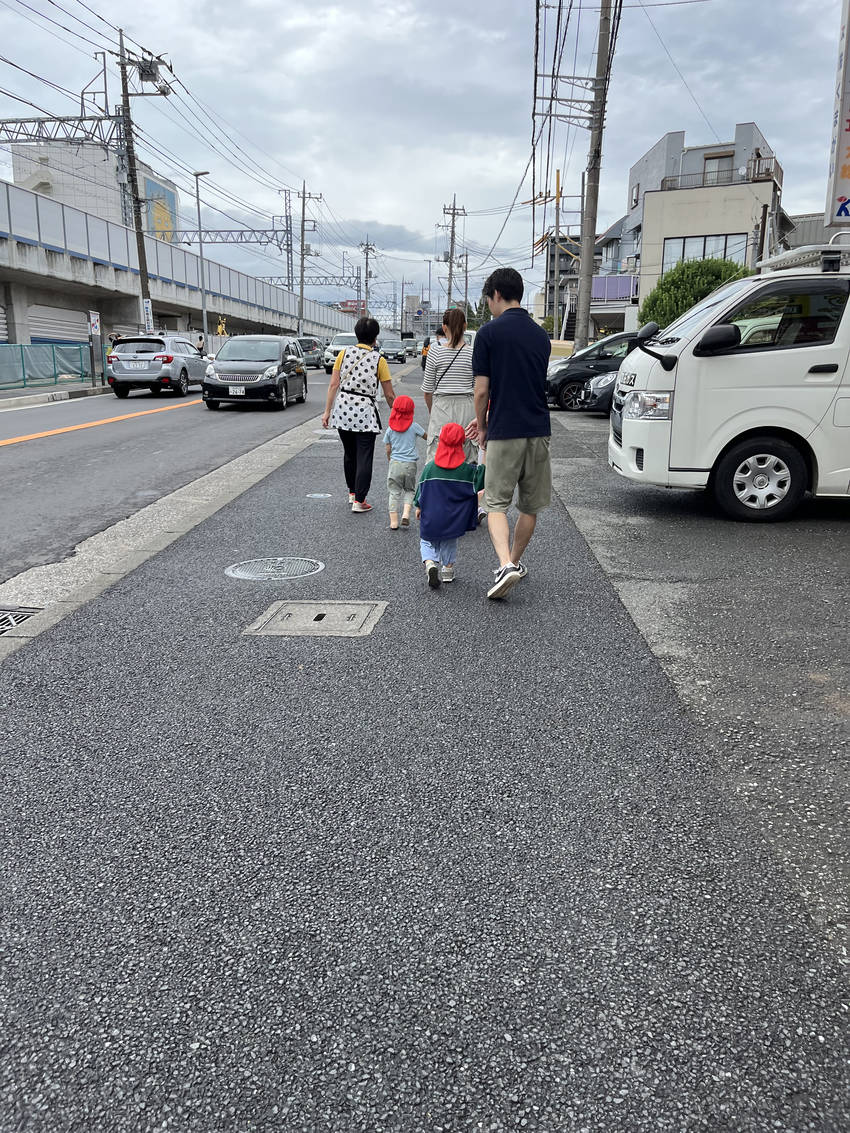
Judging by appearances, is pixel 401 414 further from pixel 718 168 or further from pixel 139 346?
pixel 718 168

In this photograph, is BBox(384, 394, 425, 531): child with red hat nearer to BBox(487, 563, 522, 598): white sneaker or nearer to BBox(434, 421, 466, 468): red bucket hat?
BBox(434, 421, 466, 468): red bucket hat

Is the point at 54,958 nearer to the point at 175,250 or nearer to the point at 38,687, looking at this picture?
the point at 38,687

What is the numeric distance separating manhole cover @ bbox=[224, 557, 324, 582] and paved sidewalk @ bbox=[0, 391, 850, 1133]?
5.08ft

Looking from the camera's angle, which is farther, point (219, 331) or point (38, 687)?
point (219, 331)

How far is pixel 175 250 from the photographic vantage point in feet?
154

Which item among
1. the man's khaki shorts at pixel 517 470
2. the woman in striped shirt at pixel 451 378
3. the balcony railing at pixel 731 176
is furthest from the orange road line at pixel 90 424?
the balcony railing at pixel 731 176

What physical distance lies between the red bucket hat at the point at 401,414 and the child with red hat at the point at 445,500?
1.35 metres

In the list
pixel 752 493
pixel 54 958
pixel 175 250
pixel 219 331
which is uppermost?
pixel 175 250

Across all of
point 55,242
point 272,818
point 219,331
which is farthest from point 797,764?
point 219,331

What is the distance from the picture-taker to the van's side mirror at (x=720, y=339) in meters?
7.05

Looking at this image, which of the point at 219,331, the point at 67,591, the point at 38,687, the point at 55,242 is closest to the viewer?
the point at 38,687

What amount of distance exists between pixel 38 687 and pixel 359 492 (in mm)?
4542

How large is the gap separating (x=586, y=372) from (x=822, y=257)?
11.9 meters

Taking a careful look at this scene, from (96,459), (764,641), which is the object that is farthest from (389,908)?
(96,459)
